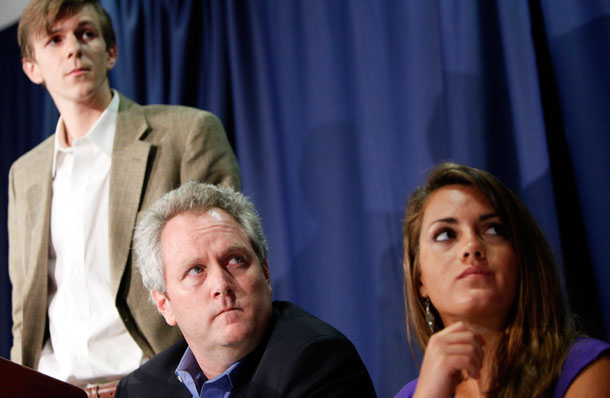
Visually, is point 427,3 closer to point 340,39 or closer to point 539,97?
point 340,39

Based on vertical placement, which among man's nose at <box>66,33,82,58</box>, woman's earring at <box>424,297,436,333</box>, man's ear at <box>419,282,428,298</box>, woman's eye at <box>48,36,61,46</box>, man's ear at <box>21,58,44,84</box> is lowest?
woman's earring at <box>424,297,436,333</box>

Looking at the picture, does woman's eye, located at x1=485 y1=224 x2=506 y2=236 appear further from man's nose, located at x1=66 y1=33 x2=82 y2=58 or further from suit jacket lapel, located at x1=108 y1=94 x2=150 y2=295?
man's nose, located at x1=66 y1=33 x2=82 y2=58

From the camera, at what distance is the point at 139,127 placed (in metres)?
2.46

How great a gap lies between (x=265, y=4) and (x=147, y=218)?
4.92 ft

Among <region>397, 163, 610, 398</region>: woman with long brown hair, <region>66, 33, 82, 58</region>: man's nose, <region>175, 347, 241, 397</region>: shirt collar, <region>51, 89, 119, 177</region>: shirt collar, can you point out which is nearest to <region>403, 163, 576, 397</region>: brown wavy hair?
<region>397, 163, 610, 398</region>: woman with long brown hair

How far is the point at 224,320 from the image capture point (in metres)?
1.70

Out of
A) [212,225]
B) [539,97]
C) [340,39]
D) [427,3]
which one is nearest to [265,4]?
[340,39]

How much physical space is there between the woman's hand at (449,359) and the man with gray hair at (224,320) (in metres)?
0.23

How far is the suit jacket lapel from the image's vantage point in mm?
2285

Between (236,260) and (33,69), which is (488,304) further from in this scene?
(33,69)

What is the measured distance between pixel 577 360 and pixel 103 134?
1.65 m

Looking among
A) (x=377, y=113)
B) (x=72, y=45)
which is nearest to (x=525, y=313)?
(x=377, y=113)

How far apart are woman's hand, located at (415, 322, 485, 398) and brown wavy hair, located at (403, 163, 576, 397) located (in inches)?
7.8

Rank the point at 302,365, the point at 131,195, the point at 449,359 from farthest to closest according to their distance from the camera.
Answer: the point at 131,195 → the point at 302,365 → the point at 449,359
